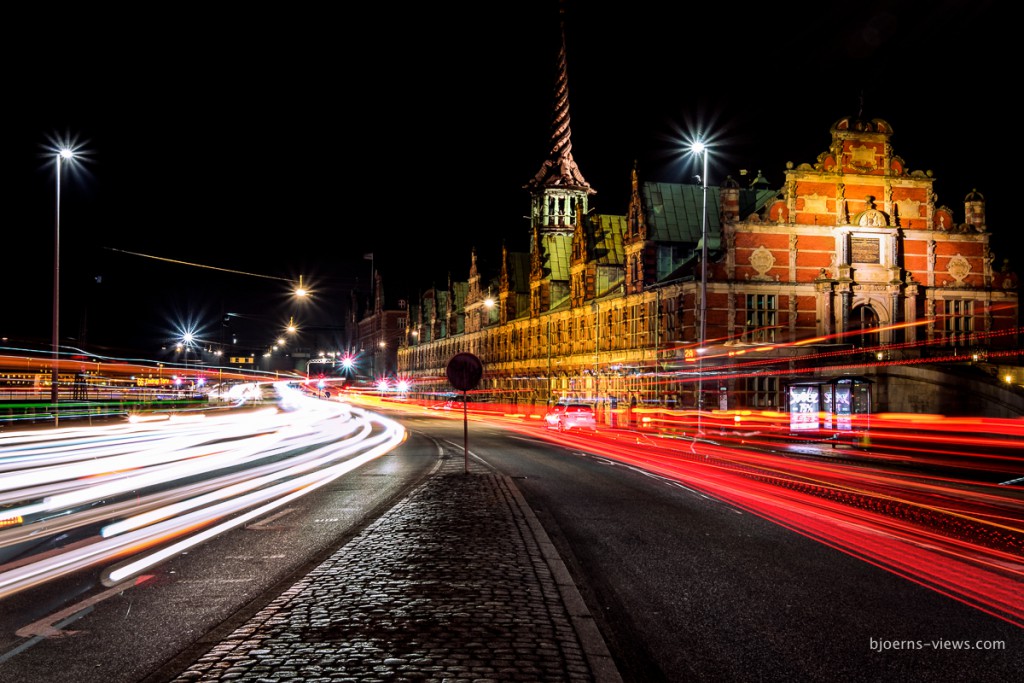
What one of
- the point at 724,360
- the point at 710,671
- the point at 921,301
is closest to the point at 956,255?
the point at 921,301

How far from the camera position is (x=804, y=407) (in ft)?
112

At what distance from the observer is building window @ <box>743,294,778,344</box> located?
51.0 m

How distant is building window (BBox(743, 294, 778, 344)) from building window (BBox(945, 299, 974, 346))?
10.8 metres

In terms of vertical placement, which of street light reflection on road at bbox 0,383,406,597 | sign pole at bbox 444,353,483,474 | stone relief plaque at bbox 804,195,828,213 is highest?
stone relief plaque at bbox 804,195,828,213

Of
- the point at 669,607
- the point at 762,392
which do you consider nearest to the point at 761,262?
the point at 762,392

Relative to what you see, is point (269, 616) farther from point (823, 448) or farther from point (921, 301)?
point (921, 301)

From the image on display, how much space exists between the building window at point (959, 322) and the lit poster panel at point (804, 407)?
23103mm

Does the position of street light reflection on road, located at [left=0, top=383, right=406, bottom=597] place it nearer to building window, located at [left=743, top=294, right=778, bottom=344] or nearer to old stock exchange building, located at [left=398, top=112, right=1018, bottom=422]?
old stock exchange building, located at [left=398, top=112, right=1018, bottom=422]

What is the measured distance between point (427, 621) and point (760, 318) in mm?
46854

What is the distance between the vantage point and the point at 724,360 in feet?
164

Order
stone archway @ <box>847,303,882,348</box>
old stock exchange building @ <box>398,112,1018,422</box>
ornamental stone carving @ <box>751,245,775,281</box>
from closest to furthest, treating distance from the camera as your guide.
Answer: old stock exchange building @ <box>398,112,1018,422</box>, ornamental stone carving @ <box>751,245,775,281</box>, stone archway @ <box>847,303,882,348</box>

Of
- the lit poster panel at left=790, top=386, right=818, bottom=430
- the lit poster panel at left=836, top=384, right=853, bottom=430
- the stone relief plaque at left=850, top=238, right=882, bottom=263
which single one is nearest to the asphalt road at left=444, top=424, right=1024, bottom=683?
the lit poster panel at left=836, top=384, right=853, bottom=430

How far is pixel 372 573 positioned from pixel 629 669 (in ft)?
11.6

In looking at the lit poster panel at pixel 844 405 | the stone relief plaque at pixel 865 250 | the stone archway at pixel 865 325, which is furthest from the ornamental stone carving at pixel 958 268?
the lit poster panel at pixel 844 405
